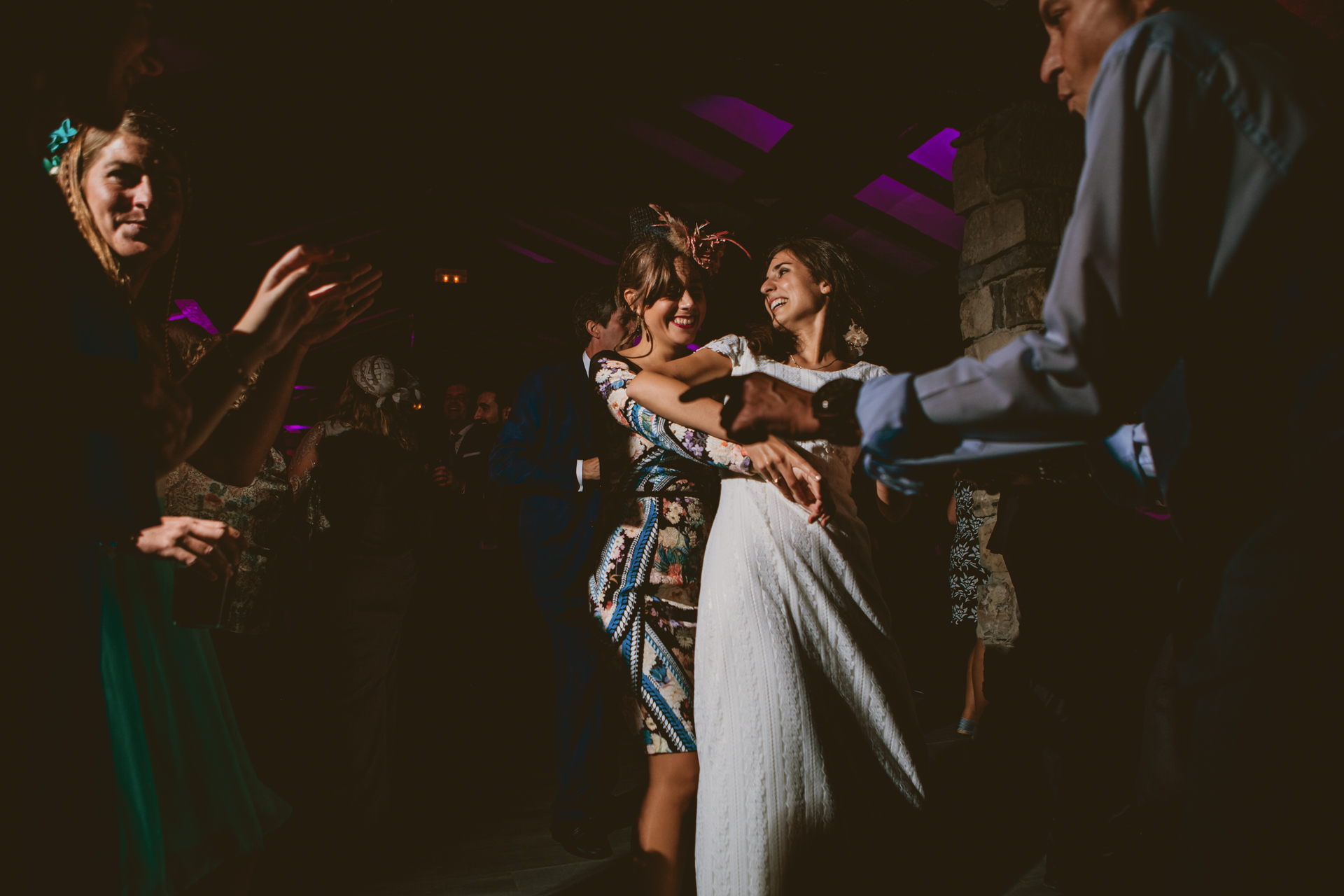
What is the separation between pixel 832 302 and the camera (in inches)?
80.0

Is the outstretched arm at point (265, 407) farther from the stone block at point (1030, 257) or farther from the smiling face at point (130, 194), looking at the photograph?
the stone block at point (1030, 257)

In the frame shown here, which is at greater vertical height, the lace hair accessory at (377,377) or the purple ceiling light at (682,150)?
the purple ceiling light at (682,150)

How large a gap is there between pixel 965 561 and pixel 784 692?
9.77 ft

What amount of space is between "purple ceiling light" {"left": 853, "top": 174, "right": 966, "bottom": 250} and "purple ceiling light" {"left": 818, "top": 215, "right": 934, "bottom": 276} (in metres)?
0.38

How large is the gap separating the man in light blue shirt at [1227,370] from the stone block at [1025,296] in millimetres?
2873

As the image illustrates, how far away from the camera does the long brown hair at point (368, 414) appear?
331 cm

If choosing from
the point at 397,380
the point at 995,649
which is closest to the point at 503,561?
the point at 397,380

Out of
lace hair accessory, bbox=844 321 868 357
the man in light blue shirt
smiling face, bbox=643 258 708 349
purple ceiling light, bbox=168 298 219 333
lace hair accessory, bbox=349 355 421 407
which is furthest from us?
purple ceiling light, bbox=168 298 219 333

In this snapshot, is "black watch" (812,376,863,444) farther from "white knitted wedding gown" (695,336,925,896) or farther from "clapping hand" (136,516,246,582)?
"clapping hand" (136,516,246,582)

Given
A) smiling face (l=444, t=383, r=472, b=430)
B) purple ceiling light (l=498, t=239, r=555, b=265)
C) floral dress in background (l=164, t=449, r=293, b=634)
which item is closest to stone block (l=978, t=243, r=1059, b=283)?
floral dress in background (l=164, t=449, r=293, b=634)

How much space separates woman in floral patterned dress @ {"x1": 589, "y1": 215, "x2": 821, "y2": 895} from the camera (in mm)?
1817

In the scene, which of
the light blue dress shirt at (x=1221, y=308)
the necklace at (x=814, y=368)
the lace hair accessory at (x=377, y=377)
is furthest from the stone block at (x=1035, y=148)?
the light blue dress shirt at (x=1221, y=308)

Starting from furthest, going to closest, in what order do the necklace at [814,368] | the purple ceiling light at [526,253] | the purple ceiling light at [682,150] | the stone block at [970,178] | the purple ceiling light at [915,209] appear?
1. the purple ceiling light at [526,253]
2. the purple ceiling light at [682,150]
3. the purple ceiling light at [915,209]
4. the stone block at [970,178]
5. the necklace at [814,368]

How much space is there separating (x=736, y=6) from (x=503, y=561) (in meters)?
3.52
